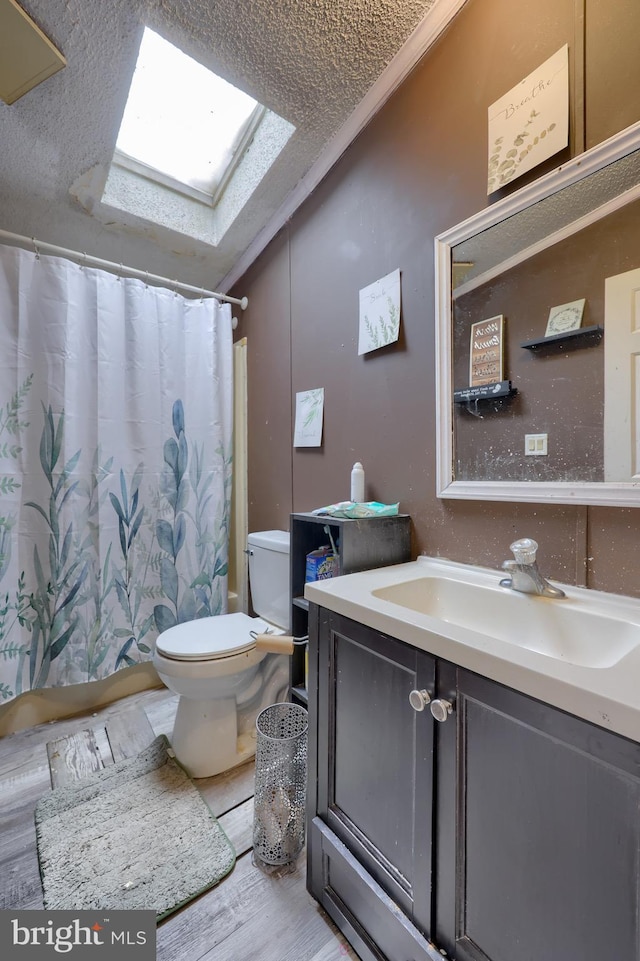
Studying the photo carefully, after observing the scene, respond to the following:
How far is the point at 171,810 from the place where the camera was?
1.20 m

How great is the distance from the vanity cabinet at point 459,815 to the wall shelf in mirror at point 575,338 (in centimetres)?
74

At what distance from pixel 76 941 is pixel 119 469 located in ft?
4.62

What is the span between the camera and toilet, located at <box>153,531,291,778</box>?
1.30m

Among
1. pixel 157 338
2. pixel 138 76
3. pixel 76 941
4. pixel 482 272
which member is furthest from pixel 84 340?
pixel 76 941

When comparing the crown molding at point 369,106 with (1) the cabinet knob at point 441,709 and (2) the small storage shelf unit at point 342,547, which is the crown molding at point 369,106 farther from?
(1) the cabinet knob at point 441,709

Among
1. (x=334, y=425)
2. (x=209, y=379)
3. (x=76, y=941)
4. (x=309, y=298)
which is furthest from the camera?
(x=209, y=379)

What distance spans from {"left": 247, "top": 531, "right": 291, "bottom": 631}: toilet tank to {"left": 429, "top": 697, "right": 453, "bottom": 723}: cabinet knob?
852 mm

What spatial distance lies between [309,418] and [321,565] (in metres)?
0.63

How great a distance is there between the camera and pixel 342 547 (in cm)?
107

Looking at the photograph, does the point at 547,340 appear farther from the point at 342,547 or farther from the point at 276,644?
the point at 276,644

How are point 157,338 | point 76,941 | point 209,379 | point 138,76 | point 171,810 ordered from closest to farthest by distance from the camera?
point 76,941, point 171,810, point 138,76, point 157,338, point 209,379

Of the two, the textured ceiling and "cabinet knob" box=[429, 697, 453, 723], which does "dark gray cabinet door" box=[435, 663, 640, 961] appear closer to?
"cabinet knob" box=[429, 697, 453, 723]

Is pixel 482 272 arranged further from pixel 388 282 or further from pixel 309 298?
pixel 309 298

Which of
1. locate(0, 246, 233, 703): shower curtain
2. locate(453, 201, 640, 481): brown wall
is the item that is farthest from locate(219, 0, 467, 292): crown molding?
locate(453, 201, 640, 481): brown wall
